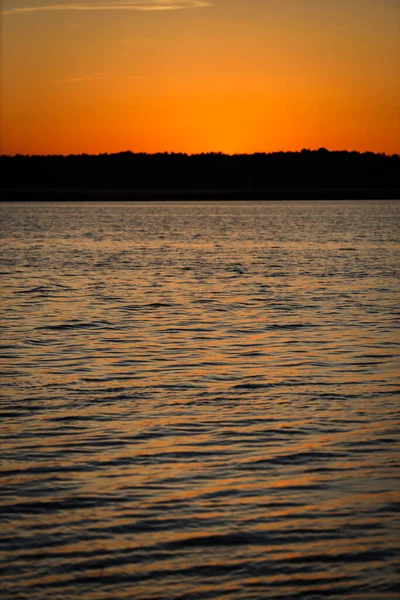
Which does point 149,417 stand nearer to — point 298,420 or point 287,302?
point 298,420

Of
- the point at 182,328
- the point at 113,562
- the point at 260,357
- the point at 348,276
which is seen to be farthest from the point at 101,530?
the point at 348,276

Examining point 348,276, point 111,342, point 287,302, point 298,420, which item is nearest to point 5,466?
point 298,420

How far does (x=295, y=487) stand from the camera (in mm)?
11609

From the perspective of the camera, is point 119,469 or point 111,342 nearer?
point 119,469

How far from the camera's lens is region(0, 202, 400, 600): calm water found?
362 inches

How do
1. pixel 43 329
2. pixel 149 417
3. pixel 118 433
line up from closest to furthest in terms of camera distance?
pixel 118 433 → pixel 149 417 → pixel 43 329

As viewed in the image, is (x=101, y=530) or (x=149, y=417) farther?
(x=149, y=417)

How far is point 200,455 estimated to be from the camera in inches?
511

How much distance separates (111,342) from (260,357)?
4.38 meters

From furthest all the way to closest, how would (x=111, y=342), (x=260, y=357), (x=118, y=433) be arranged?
(x=111, y=342), (x=260, y=357), (x=118, y=433)

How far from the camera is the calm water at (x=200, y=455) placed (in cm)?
919

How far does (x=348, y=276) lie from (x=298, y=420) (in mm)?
32280

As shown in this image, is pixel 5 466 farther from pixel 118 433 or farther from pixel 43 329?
pixel 43 329

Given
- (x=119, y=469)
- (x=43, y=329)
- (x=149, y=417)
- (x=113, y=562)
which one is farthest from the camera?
(x=43, y=329)
